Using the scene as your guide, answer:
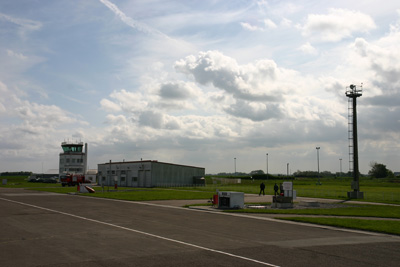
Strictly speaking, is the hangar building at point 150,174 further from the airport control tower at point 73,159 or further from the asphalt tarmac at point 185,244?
the asphalt tarmac at point 185,244

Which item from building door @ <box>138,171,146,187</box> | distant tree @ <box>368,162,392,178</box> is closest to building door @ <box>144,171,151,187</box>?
building door @ <box>138,171,146,187</box>

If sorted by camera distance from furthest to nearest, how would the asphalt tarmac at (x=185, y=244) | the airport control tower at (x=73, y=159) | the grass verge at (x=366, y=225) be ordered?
the airport control tower at (x=73, y=159) → the grass verge at (x=366, y=225) → the asphalt tarmac at (x=185, y=244)

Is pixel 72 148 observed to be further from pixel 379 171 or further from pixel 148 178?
pixel 379 171

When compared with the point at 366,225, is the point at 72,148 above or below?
above

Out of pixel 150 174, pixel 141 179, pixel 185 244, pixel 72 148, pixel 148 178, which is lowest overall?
pixel 185 244

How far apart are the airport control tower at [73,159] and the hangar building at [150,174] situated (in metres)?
34.5

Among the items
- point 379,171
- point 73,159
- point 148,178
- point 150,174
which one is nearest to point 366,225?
point 150,174

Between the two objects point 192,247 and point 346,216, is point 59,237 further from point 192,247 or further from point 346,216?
point 346,216

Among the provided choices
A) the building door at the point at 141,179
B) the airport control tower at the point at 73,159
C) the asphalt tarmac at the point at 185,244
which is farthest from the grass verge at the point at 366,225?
the airport control tower at the point at 73,159

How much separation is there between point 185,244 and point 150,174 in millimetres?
60258

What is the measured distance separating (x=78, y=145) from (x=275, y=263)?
11776cm

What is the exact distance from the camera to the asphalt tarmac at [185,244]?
1036 cm

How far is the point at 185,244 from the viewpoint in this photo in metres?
12.9

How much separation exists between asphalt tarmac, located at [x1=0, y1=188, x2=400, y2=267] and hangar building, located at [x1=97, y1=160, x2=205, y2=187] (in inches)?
2040
